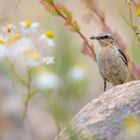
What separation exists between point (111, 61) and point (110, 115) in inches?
79.1

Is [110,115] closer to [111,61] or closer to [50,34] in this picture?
[50,34]

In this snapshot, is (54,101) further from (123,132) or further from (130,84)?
(130,84)

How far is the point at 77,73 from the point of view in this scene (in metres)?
5.41

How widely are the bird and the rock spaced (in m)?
1.39

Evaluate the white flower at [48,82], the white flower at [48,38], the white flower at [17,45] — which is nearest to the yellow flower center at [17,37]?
the white flower at [17,45]

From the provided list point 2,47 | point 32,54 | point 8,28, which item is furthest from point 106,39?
point 32,54

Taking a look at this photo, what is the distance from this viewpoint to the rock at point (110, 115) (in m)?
5.54

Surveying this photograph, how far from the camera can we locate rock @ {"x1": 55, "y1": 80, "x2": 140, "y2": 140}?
218 inches

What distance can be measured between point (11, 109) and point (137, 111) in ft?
16.6

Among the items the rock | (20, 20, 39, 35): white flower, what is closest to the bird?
(20, 20, 39, 35): white flower

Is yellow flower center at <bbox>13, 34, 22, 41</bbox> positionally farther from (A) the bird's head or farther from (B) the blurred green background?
(A) the bird's head

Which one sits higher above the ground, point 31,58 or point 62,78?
point 31,58

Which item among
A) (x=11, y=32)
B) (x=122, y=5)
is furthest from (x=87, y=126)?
(x=122, y=5)

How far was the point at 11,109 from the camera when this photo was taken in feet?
34.8
